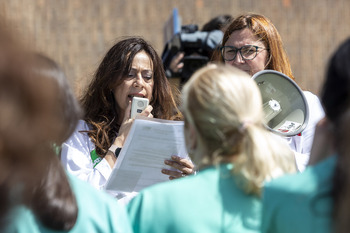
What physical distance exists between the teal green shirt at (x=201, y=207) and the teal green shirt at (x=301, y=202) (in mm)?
94

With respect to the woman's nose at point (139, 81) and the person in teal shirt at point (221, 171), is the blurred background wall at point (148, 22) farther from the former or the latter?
the person in teal shirt at point (221, 171)

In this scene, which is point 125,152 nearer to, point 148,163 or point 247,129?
point 148,163

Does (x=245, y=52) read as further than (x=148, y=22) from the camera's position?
No

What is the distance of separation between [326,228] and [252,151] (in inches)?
12.8

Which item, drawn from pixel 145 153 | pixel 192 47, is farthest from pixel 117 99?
pixel 192 47

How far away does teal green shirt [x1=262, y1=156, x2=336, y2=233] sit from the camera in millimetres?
1762

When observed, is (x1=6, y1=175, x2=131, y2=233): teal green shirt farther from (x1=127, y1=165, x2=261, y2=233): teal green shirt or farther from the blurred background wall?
the blurred background wall

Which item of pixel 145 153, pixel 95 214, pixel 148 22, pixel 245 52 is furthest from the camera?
pixel 148 22

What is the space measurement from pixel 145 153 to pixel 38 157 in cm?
135

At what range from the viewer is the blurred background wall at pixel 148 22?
7.00m

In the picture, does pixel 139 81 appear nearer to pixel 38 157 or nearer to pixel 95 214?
pixel 95 214

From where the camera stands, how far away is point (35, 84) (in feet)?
5.37

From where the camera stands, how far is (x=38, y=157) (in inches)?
66.6

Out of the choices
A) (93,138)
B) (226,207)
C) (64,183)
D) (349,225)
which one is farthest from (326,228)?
(93,138)
